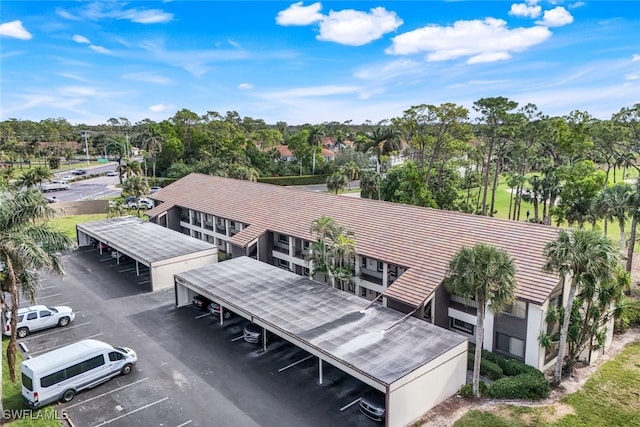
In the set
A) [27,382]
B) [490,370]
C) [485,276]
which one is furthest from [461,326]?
[27,382]

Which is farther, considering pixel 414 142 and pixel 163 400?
pixel 414 142

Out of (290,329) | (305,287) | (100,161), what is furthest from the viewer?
(100,161)

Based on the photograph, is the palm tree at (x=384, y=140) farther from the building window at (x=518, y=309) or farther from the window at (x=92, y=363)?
the window at (x=92, y=363)

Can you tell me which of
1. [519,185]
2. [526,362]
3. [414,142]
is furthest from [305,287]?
[519,185]

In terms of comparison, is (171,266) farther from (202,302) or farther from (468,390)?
(468,390)

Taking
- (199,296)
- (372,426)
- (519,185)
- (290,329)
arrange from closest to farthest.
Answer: (372,426), (290,329), (199,296), (519,185)

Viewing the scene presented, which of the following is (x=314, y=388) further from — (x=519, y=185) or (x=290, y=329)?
(x=519, y=185)

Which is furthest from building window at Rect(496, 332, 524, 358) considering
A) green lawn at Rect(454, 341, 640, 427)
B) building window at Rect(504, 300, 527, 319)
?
green lawn at Rect(454, 341, 640, 427)
